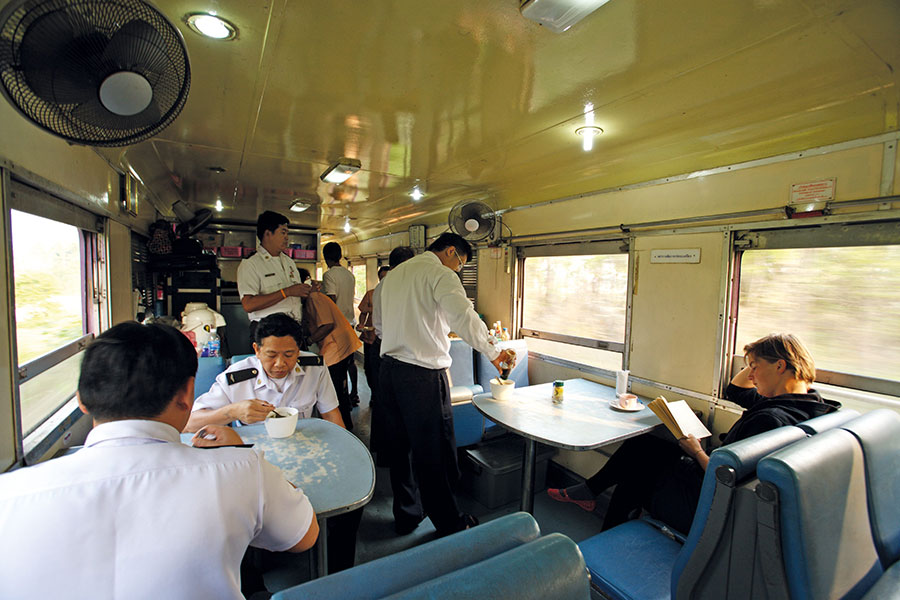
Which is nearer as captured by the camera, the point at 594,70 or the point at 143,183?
the point at 594,70

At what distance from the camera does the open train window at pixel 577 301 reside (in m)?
3.60

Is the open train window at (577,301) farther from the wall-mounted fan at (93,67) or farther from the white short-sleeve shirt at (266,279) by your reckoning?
the wall-mounted fan at (93,67)

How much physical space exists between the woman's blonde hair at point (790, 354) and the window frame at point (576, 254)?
1.19 metres

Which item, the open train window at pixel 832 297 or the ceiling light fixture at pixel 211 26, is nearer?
the ceiling light fixture at pixel 211 26

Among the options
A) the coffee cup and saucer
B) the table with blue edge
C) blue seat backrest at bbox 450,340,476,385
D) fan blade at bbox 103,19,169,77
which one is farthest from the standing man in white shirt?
the coffee cup and saucer

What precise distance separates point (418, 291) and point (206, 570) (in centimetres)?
203

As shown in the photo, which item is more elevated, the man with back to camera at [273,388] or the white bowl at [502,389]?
the man with back to camera at [273,388]

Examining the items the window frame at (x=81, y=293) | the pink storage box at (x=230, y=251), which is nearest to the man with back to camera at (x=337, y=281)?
the window frame at (x=81, y=293)

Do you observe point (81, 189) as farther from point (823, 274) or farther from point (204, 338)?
point (823, 274)

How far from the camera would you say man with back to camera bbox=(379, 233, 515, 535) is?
267cm

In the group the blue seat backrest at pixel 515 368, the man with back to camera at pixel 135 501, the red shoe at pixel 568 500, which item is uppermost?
the man with back to camera at pixel 135 501

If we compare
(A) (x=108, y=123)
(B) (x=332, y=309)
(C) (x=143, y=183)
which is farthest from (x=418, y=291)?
(C) (x=143, y=183)

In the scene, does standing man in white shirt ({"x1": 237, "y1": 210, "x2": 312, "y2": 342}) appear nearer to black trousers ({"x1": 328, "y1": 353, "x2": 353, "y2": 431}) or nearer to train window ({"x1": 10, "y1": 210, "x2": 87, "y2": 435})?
Result: black trousers ({"x1": 328, "y1": 353, "x2": 353, "y2": 431})

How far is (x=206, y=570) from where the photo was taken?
861mm
